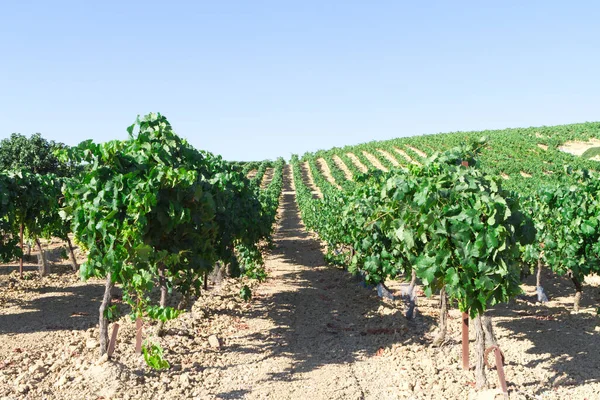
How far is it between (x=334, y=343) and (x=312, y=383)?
6.59ft

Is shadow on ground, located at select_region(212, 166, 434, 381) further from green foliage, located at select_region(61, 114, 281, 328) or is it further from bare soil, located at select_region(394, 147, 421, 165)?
bare soil, located at select_region(394, 147, 421, 165)

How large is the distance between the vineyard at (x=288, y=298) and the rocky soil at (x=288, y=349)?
5cm

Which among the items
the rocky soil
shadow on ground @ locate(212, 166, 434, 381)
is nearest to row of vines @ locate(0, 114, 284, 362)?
the rocky soil

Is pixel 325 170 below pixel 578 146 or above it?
below

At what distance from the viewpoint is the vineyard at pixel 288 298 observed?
21.7 feet

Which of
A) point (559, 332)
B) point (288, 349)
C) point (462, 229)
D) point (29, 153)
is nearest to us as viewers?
point (462, 229)

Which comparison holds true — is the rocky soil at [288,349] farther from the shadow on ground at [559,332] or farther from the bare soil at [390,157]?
the bare soil at [390,157]

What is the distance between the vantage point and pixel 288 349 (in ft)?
29.6

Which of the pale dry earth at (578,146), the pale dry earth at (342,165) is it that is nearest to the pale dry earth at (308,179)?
the pale dry earth at (342,165)


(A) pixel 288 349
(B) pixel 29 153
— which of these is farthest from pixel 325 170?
(A) pixel 288 349

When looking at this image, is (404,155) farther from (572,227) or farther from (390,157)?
(572,227)

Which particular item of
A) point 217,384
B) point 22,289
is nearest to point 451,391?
point 217,384

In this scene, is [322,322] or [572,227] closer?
[322,322]

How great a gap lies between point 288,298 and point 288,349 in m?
4.17
